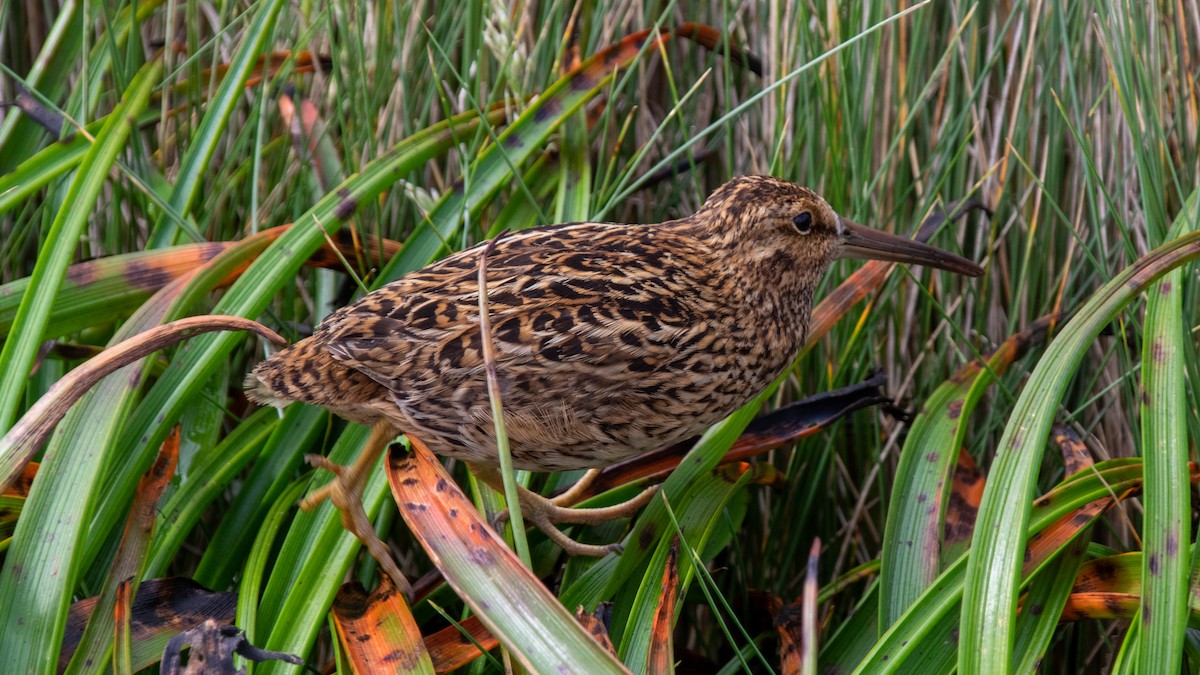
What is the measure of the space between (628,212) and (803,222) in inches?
33.0

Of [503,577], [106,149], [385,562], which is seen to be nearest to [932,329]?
[385,562]

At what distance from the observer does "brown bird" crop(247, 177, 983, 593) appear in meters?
2.05

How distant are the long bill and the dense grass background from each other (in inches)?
4.9

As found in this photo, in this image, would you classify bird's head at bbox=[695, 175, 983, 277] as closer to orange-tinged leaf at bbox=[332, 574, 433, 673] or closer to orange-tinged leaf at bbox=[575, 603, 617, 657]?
orange-tinged leaf at bbox=[575, 603, 617, 657]

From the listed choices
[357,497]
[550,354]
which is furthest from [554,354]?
[357,497]

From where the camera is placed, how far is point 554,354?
2.05 m

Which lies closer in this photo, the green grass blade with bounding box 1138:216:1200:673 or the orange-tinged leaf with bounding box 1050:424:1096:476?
the green grass blade with bounding box 1138:216:1200:673

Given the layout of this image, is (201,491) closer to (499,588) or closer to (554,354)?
(554,354)

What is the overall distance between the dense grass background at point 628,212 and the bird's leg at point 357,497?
0.19 ft

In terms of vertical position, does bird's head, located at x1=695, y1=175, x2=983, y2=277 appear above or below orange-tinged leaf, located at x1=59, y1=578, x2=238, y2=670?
above

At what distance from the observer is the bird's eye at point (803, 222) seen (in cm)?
244

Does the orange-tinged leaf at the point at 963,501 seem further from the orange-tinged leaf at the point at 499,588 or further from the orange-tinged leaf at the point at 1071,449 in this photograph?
the orange-tinged leaf at the point at 499,588

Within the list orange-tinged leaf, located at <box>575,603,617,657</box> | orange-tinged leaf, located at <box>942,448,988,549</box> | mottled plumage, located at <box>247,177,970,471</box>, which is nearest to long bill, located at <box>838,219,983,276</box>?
mottled plumage, located at <box>247,177,970,471</box>

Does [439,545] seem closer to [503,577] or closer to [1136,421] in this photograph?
[503,577]
